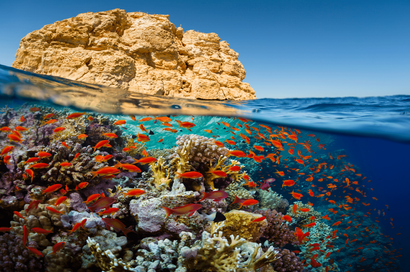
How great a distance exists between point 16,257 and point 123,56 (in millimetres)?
9024

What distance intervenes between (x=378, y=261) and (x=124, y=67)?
1761 centimetres

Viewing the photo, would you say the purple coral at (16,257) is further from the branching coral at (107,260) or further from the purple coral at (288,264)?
the purple coral at (288,264)

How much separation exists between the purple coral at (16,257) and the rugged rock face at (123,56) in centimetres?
738

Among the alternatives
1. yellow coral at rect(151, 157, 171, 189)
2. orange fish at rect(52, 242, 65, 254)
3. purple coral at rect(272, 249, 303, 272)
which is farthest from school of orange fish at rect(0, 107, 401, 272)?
purple coral at rect(272, 249, 303, 272)

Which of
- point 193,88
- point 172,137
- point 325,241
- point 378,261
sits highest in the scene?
point 193,88

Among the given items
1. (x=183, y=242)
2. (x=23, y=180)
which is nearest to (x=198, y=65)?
(x=23, y=180)

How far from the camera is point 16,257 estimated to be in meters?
2.85

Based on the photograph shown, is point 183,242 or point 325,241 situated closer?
point 183,242

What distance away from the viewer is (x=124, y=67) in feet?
30.3

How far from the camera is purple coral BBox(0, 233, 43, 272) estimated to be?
276cm

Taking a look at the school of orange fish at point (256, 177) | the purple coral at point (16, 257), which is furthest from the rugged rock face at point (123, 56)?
the purple coral at point (16, 257)

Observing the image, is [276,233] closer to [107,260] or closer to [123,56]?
[107,260]

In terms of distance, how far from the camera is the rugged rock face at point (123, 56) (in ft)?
29.2

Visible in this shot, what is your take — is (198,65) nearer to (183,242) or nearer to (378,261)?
(183,242)
